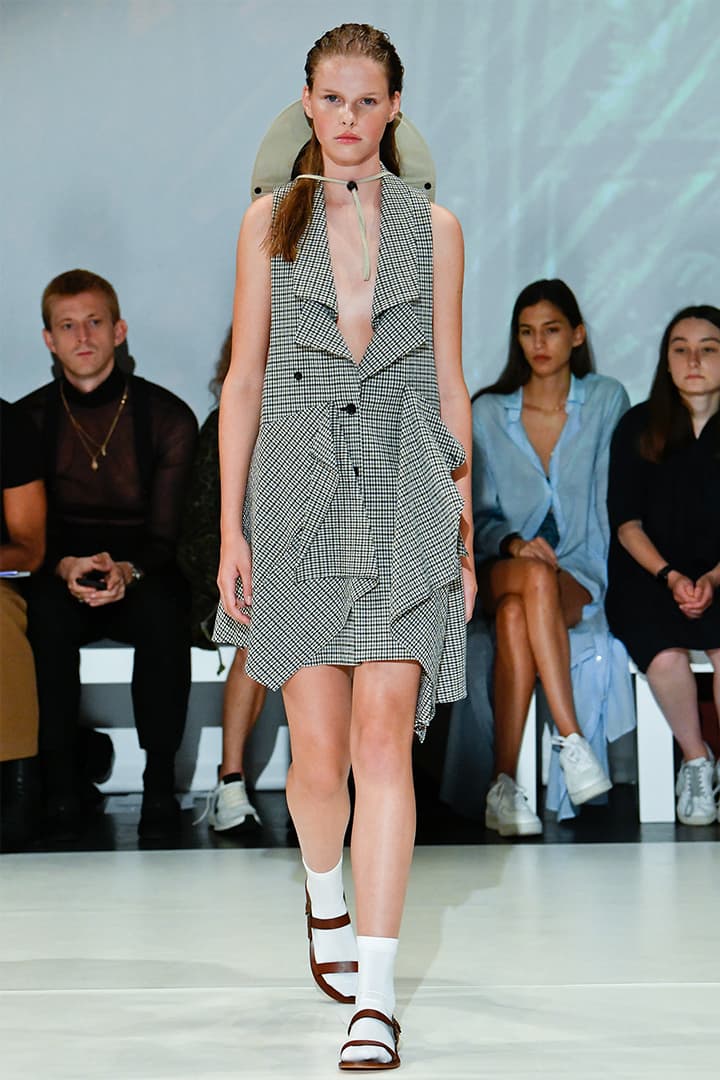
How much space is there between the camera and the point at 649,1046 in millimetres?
1890

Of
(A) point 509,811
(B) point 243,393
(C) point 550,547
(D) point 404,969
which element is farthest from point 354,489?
(C) point 550,547

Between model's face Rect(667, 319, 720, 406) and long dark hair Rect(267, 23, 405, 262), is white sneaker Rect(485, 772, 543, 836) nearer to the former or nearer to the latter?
model's face Rect(667, 319, 720, 406)

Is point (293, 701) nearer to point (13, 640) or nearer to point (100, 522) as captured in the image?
point (13, 640)

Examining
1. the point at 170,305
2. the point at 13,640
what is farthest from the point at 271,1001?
the point at 170,305

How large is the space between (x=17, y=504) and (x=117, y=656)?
18.0 inches

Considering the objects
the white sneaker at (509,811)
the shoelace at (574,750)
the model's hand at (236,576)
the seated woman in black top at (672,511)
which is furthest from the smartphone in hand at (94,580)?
the model's hand at (236,576)

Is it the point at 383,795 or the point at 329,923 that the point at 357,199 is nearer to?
the point at 383,795

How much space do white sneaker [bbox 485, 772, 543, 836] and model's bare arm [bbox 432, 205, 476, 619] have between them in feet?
5.22

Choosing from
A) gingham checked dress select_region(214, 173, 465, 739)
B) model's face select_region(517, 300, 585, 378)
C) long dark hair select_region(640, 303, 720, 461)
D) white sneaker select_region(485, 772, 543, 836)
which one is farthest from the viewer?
model's face select_region(517, 300, 585, 378)

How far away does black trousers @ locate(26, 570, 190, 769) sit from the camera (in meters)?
3.59

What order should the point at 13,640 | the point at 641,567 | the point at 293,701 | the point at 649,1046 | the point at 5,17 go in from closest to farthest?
the point at 649,1046
the point at 293,701
the point at 13,640
the point at 641,567
the point at 5,17

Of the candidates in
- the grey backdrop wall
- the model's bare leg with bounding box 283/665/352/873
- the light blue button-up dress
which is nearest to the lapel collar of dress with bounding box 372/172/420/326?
the model's bare leg with bounding box 283/665/352/873

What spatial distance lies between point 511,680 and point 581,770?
0.28m

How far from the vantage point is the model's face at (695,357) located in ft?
13.6
